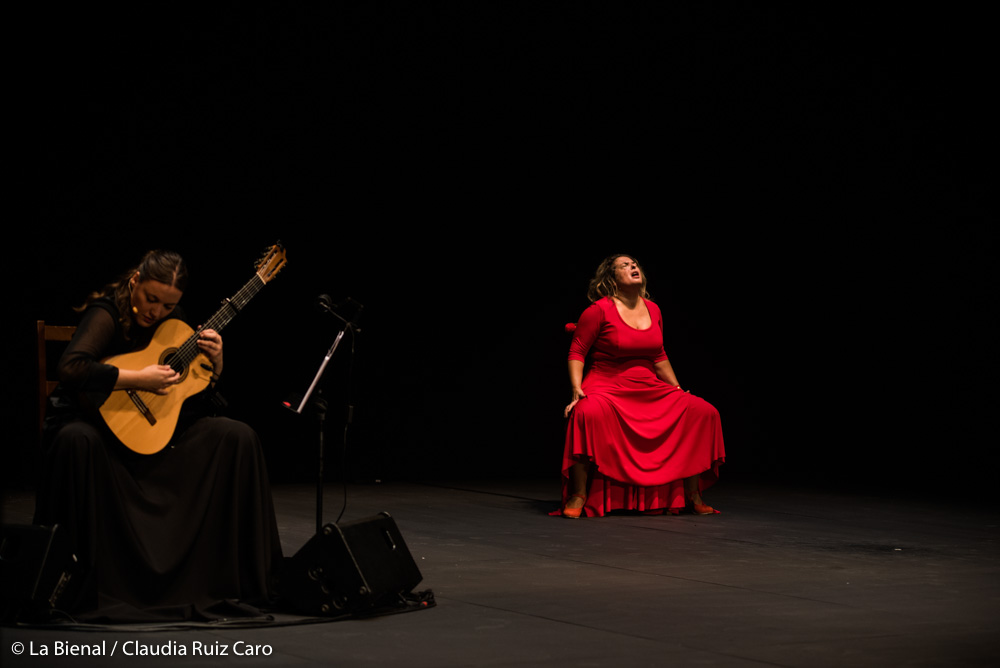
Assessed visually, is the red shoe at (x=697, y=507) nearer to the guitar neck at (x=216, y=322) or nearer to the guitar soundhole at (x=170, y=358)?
the guitar neck at (x=216, y=322)

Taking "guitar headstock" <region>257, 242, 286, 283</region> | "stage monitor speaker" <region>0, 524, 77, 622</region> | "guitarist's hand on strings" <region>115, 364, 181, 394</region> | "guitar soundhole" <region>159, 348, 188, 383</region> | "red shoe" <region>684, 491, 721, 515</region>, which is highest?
"guitar headstock" <region>257, 242, 286, 283</region>

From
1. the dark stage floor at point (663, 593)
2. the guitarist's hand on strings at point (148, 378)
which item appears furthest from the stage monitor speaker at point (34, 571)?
the guitarist's hand on strings at point (148, 378)

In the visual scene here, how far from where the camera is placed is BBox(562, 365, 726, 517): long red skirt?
593cm

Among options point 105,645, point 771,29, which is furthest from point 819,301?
point 105,645

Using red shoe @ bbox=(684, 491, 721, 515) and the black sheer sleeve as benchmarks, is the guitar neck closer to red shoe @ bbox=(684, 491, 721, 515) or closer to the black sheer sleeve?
the black sheer sleeve

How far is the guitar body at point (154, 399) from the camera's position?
3436 mm

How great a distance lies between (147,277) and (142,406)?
0.36m

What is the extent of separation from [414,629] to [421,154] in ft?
14.7

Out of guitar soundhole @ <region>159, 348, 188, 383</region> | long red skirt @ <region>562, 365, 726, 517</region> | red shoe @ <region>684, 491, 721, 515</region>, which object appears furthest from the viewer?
red shoe @ <region>684, 491, 721, 515</region>

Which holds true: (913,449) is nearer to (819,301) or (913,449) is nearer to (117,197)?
(819,301)

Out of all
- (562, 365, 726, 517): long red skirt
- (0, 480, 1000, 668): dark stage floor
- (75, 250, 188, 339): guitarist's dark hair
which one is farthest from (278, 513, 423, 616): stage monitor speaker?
(562, 365, 726, 517): long red skirt

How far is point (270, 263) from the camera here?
152 inches

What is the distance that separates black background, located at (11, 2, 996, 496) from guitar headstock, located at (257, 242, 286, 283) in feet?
9.07

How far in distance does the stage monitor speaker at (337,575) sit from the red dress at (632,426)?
103 inches
